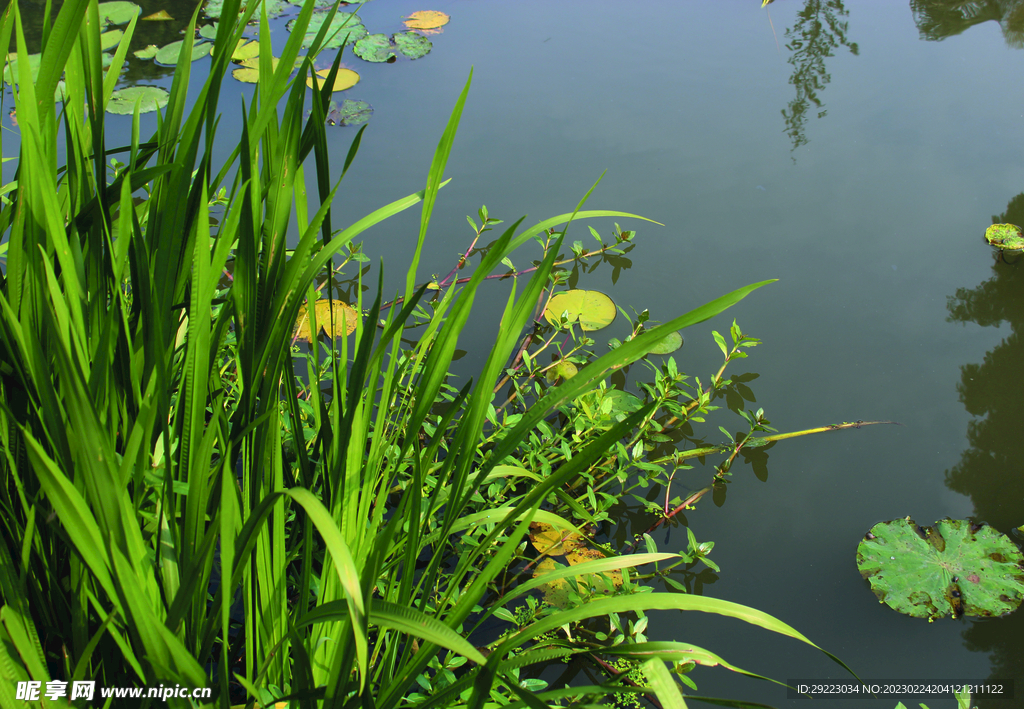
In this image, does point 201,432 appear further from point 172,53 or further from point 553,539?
point 172,53

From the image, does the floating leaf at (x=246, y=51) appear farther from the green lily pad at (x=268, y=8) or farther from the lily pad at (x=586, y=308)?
the lily pad at (x=586, y=308)

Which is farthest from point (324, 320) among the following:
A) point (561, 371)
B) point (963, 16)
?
point (963, 16)

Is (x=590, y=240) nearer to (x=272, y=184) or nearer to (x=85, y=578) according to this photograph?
(x=272, y=184)

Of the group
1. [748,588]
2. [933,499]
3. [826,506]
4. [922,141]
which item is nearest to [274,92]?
[748,588]

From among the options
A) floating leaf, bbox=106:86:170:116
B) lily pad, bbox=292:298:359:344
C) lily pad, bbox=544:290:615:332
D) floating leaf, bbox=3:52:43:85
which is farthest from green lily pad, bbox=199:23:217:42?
lily pad, bbox=544:290:615:332

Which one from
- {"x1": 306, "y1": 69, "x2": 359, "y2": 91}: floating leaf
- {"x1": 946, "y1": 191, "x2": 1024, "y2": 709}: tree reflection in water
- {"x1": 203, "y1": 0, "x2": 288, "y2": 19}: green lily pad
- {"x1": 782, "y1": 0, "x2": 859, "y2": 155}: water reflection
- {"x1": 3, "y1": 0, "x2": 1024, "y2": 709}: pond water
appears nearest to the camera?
{"x1": 946, "y1": 191, "x2": 1024, "y2": 709}: tree reflection in water

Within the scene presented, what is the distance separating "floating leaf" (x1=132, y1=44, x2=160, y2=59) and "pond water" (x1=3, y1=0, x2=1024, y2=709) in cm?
27

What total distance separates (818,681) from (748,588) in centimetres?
20

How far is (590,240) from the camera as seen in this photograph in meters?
2.12

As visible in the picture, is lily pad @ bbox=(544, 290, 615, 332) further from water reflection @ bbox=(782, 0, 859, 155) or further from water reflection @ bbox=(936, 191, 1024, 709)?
water reflection @ bbox=(782, 0, 859, 155)

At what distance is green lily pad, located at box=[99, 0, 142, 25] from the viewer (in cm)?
349

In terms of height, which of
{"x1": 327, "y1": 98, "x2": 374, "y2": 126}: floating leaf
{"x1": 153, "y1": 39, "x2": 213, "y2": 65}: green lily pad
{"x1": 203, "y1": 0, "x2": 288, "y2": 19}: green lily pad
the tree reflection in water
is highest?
{"x1": 203, "y1": 0, "x2": 288, "y2": 19}: green lily pad

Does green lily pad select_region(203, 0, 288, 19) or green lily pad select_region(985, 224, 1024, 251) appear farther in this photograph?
green lily pad select_region(203, 0, 288, 19)

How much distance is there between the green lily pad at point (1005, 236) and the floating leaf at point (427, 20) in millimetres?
2628
